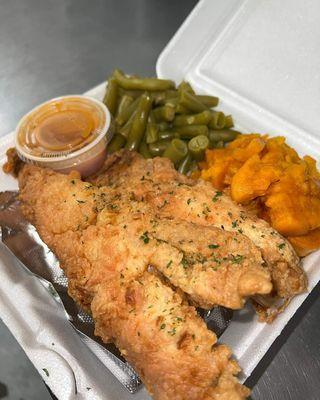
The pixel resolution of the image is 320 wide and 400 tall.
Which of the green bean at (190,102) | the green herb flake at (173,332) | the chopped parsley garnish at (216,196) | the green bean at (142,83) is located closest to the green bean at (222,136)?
the green bean at (190,102)

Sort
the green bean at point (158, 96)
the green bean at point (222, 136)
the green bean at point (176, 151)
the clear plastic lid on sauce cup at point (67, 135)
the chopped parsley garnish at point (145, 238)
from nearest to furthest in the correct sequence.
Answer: the chopped parsley garnish at point (145, 238)
the clear plastic lid on sauce cup at point (67, 135)
the green bean at point (176, 151)
the green bean at point (222, 136)
the green bean at point (158, 96)

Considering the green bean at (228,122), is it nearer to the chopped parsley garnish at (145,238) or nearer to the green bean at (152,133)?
the green bean at (152,133)

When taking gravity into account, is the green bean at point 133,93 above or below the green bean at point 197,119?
below

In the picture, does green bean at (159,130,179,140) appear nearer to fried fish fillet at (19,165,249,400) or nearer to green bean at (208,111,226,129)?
green bean at (208,111,226,129)

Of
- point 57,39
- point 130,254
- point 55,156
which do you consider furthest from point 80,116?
point 57,39

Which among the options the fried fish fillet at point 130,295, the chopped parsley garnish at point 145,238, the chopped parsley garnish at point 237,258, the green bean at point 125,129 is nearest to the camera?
the fried fish fillet at point 130,295

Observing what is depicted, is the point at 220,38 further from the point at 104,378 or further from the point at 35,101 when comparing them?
the point at 104,378
